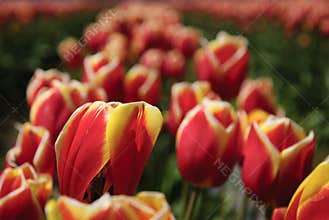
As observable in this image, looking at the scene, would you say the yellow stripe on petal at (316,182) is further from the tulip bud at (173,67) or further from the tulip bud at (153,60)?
the tulip bud at (173,67)

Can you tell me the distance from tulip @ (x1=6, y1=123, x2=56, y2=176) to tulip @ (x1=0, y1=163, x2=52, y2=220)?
0.22 ft

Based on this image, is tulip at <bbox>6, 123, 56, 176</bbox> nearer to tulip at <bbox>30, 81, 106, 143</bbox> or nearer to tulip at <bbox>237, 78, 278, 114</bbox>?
tulip at <bbox>30, 81, 106, 143</bbox>

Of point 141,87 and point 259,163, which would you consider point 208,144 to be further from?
point 141,87

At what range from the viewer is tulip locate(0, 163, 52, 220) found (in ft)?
2.01

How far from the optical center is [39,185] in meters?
0.65

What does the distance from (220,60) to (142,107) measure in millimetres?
921

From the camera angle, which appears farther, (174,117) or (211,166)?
(174,117)

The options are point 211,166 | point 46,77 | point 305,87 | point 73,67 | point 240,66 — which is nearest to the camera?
point 211,166

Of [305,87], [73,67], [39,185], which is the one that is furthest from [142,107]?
[305,87]

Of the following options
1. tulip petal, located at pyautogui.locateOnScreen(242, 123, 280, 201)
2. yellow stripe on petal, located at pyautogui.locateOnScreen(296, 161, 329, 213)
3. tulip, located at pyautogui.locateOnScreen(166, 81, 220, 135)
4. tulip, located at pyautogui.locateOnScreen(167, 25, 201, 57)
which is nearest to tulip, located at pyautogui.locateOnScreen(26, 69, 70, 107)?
tulip, located at pyautogui.locateOnScreen(166, 81, 220, 135)

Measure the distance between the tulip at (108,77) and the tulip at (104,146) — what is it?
58 centimetres

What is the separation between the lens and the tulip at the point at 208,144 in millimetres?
898

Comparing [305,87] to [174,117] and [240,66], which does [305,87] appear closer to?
[240,66]

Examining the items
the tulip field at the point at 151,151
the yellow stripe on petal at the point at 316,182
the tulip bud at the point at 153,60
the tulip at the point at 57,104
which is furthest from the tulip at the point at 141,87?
the yellow stripe on petal at the point at 316,182
